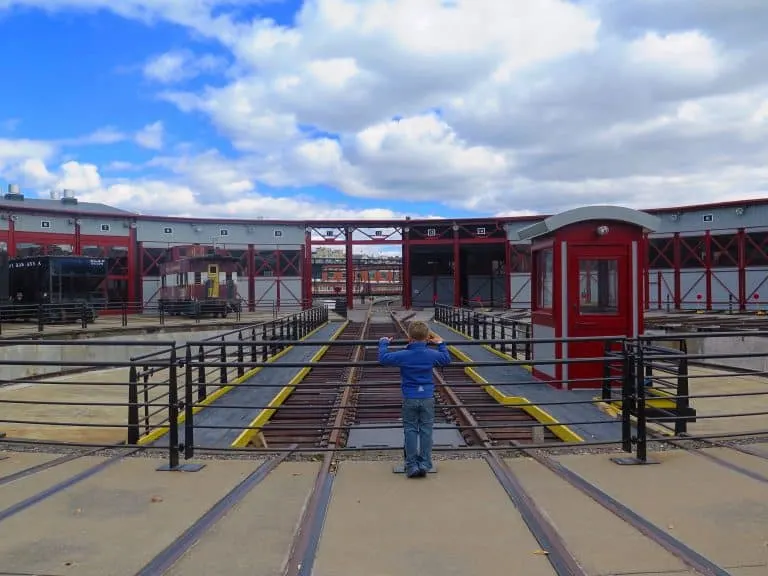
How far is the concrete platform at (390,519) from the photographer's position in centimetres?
372

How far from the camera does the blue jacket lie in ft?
18.0

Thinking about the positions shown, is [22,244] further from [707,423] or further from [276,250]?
[707,423]

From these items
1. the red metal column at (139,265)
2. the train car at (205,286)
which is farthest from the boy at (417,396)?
the red metal column at (139,265)

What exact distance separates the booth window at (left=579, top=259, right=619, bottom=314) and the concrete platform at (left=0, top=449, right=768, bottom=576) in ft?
17.6

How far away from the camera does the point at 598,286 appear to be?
441 inches

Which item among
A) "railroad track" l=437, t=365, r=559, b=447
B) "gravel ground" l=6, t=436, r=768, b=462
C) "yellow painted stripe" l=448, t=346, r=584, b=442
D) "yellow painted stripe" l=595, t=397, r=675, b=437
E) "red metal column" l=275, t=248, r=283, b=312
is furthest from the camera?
"red metal column" l=275, t=248, r=283, b=312

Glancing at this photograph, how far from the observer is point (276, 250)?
46.1 metres

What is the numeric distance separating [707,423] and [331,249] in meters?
121

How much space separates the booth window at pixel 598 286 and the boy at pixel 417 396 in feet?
21.0

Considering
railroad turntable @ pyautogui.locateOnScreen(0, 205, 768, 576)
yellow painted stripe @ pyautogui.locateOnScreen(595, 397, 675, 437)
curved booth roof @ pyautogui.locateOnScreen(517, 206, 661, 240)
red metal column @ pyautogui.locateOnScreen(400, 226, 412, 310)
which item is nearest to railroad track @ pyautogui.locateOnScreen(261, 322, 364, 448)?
railroad turntable @ pyautogui.locateOnScreen(0, 205, 768, 576)

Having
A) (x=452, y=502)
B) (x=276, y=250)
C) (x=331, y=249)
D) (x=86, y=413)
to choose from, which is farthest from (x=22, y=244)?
(x=331, y=249)

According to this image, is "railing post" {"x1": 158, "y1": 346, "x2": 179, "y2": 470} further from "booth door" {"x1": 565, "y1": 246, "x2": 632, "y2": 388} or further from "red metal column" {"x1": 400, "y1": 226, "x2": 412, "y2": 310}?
"red metal column" {"x1": 400, "y1": 226, "x2": 412, "y2": 310}

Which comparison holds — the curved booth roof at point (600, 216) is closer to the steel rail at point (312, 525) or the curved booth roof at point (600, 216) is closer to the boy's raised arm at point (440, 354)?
the boy's raised arm at point (440, 354)

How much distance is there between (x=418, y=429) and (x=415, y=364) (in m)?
0.60
